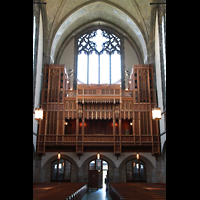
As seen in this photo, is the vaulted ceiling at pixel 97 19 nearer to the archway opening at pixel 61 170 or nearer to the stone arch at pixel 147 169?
the archway opening at pixel 61 170

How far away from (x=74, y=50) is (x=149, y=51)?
9468mm

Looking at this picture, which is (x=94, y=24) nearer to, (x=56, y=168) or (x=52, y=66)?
(x=52, y=66)

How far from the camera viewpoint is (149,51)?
78.6 ft

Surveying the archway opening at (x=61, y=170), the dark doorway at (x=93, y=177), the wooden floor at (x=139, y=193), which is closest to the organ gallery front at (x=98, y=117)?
the archway opening at (x=61, y=170)

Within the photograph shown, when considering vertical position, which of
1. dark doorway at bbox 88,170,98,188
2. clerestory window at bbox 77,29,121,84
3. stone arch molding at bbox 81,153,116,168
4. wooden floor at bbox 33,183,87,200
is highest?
clerestory window at bbox 77,29,121,84

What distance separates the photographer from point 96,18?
28828 millimetres

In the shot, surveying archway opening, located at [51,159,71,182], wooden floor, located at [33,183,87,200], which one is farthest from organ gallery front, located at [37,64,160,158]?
wooden floor, located at [33,183,87,200]

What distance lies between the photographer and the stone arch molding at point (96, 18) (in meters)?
25.5

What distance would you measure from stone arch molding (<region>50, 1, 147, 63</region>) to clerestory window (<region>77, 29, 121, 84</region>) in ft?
6.26

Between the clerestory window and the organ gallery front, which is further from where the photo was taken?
the clerestory window

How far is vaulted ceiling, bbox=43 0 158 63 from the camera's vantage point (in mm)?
23688

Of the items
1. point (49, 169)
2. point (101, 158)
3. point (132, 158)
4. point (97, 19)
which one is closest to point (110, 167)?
point (101, 158)

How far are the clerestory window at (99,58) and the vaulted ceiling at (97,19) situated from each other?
4.38 feet

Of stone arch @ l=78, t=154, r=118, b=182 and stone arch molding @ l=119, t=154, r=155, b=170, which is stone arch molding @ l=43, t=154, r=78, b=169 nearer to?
stone arch @ l=78, t=154, r=118, b=182
